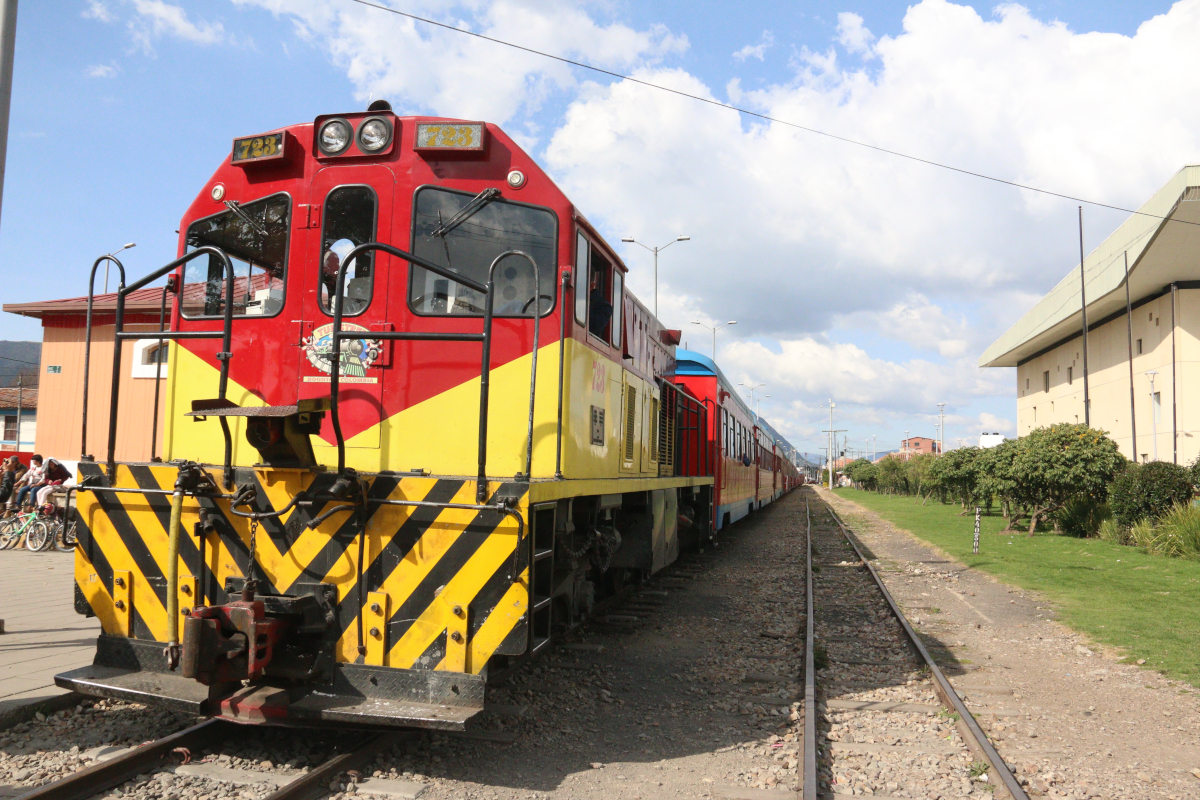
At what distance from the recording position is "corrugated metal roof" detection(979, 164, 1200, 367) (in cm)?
2548

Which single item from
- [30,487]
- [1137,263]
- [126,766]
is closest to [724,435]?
[126,766]

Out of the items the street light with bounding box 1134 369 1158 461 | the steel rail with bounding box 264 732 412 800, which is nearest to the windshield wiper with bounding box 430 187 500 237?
the steel rail with bounding box 264 732 412 800

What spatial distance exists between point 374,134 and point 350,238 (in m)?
0.64

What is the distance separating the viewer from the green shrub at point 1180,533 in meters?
15.2

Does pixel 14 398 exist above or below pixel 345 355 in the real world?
above

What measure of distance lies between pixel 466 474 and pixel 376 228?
5.21 feet

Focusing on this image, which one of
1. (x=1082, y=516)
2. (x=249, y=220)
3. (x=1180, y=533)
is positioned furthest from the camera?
(x=1082, y=516)

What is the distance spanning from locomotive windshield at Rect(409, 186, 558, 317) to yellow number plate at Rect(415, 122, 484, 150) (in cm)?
26

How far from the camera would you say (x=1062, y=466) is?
20.0 metres

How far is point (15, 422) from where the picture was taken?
33.6m

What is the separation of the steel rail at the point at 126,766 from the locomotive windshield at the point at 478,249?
2627mm

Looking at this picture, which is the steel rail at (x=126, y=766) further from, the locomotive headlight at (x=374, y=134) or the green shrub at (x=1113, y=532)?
the green shrub at (x=1113, y=532)

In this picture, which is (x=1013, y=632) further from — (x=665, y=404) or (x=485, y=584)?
(x=485, y=584)

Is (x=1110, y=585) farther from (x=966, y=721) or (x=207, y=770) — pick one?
(x=207, y=770)
